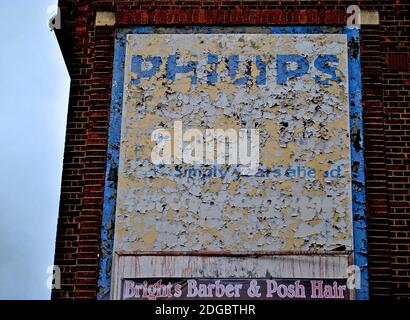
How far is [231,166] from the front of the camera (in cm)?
991

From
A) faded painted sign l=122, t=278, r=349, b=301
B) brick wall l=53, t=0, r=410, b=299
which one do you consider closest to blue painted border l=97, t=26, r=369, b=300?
brick wall l=53, t=0, r=410, b=299

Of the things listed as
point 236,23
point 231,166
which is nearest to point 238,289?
point 231,166

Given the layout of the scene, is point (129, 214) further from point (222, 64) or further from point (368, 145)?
point (368, 145)

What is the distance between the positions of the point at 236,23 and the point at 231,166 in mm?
1829

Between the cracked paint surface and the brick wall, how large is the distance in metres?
0.26

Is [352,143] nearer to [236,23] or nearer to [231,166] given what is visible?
[231,166]

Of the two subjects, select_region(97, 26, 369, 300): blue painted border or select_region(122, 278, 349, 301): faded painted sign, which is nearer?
select_region(122, 278, 349, 301): faded painted sign

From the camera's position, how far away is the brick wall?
31.5ft

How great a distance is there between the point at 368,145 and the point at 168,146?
7.51 ft

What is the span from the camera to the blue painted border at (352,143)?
9547 mm

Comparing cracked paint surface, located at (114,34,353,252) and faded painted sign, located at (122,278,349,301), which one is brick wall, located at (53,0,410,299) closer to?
cracked paint surface, located at (114,34,353,252)

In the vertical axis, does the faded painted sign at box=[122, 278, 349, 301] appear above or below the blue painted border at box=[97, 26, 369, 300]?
below

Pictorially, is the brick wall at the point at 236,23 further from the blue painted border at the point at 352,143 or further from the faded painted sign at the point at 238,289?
the faded painted sign at the point at 238,289

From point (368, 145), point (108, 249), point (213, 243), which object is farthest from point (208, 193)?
point (368, 145)
